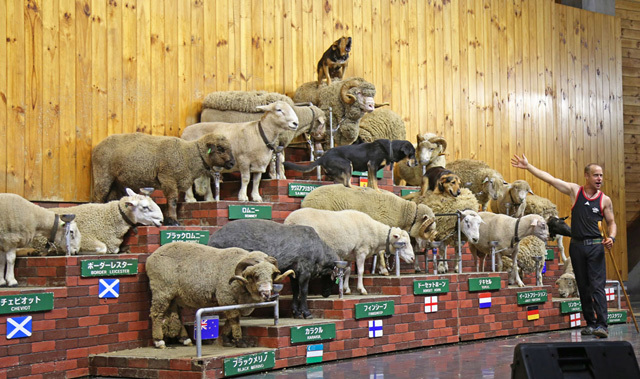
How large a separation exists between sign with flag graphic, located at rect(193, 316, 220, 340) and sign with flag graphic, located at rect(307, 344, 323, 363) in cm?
103

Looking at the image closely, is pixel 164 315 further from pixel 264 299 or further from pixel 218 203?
pixel 218 203

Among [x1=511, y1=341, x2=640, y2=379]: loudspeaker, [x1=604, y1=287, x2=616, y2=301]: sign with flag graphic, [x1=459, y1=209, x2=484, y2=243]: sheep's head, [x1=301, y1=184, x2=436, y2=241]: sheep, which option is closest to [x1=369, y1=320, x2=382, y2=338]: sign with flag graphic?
[x1=301, y1=184, x2=436, y2=241]: sheep

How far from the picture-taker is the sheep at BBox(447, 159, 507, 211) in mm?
12331

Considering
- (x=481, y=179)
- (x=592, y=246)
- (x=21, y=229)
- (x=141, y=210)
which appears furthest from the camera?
(x=481, y=179)

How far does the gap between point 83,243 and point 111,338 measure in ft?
3.35

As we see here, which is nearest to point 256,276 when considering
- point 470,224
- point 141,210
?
point 141,210

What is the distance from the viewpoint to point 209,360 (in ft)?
22.2

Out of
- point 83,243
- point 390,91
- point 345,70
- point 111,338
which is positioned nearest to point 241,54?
point 345,70

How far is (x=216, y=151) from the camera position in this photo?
905 centimetres

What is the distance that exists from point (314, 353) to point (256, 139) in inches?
113

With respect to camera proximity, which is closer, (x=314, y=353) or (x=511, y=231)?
(x=314, y=353)

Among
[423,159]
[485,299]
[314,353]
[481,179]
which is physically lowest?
[314,353]

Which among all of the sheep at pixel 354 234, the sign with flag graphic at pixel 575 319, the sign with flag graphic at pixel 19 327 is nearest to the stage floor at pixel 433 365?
the sheep at pixel 354 234

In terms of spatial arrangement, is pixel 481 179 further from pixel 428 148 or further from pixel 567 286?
pixel 567 286
